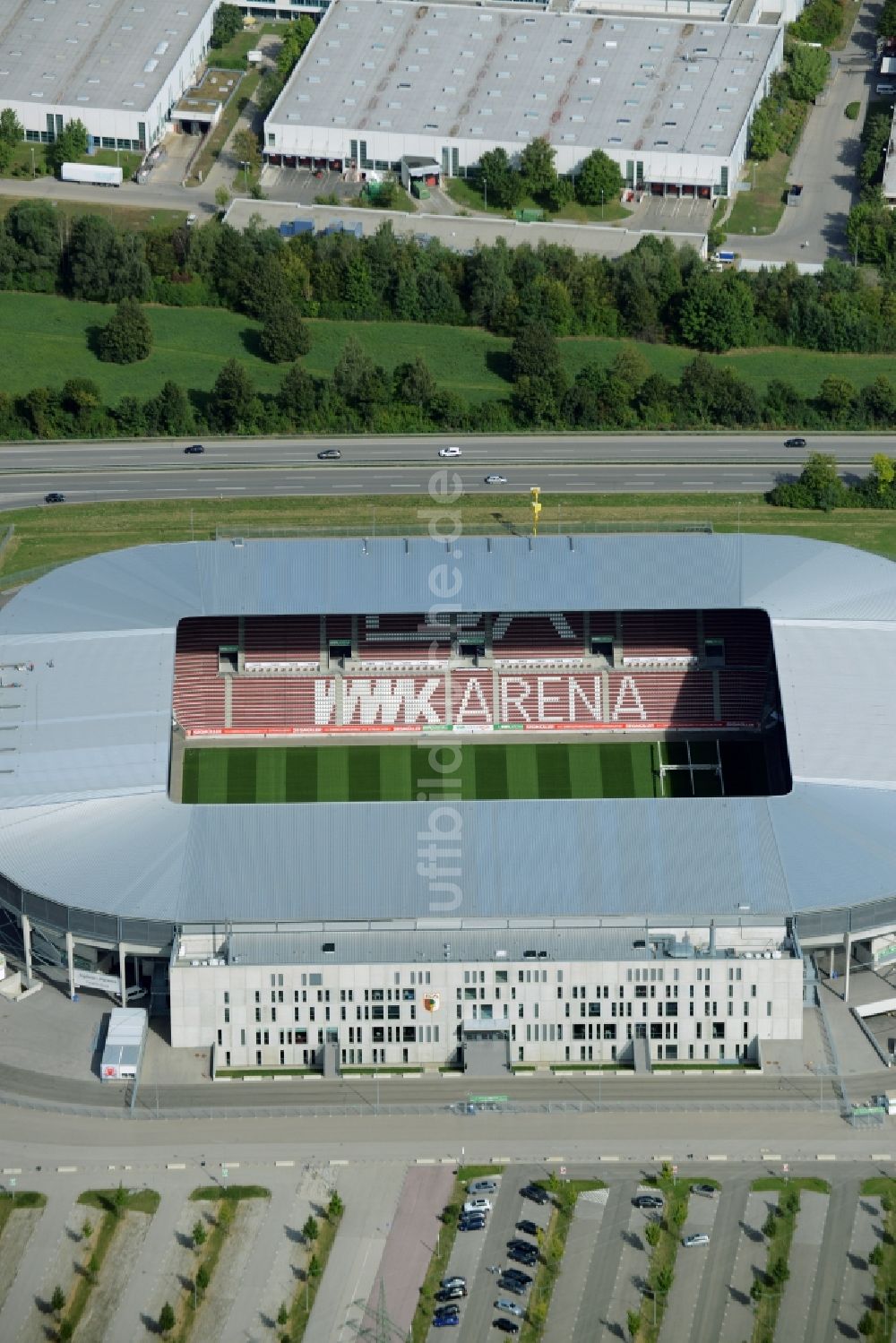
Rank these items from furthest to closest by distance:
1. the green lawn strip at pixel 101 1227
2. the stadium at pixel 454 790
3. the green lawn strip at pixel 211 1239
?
1. the stadium at pixel 454 790
2. the green lawn strip at pixel 101 1227
3. the green lawn strip at pixel 211 1239

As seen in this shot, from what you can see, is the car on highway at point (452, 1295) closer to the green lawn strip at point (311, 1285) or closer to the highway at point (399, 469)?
the green lawn strip at point (311, 1285)

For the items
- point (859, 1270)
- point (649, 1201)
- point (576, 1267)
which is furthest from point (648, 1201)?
point (859, 1270)

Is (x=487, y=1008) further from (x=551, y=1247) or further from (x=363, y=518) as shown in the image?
(x=363, y=518)

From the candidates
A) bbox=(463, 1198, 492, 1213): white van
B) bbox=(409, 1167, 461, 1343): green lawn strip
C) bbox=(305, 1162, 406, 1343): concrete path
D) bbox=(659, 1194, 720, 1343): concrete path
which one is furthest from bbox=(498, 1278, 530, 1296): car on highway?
bbox=(659, 1194, 720, 1343): concrete path

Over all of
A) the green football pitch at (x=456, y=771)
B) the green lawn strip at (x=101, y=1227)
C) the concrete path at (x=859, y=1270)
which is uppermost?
the concrete path at (x=859, y=1270)

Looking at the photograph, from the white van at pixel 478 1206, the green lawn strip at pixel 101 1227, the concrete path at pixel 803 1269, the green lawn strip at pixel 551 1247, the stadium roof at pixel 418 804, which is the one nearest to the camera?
the green lawn strip at pixel 551 1247

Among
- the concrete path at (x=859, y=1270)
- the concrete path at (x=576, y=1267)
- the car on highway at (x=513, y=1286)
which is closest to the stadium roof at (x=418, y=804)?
the concrete path at (x=576, y=1267)

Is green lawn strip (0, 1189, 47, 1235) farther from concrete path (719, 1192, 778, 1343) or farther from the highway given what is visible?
the highway
